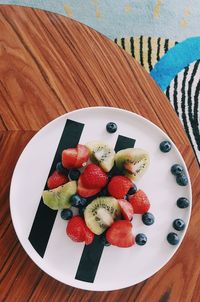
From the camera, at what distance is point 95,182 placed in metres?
0.92

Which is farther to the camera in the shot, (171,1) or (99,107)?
(171,1)

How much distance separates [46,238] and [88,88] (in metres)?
0.34

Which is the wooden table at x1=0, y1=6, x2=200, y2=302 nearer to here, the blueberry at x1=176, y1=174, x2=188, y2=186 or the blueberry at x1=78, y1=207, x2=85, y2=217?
the blueberry at x1=176, y1=174, x2=188, y2=186

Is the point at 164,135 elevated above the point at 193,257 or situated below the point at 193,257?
above

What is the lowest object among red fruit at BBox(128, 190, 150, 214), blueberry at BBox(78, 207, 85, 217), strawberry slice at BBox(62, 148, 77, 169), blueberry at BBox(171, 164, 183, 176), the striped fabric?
blueberry at BBox(78, 207, 85, 217)

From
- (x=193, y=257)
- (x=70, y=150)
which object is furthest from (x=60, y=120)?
(x=193, y=257)

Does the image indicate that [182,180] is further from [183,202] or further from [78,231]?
[78,231]

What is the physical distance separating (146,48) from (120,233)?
824 millimetres

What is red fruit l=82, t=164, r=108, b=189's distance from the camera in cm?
92

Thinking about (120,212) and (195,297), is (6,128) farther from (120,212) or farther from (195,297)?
(195,297)

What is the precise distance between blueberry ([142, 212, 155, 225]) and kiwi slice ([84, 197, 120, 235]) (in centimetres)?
7

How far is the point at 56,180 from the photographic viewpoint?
955mm

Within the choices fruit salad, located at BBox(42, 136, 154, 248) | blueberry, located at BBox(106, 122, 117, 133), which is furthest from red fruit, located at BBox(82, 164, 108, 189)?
blueberry, located at BBox(106, 122, 117, 133)

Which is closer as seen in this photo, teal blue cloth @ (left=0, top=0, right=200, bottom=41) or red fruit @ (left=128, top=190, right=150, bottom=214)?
red fruit @ (left=128, top=190, right=150, bottom=214)
